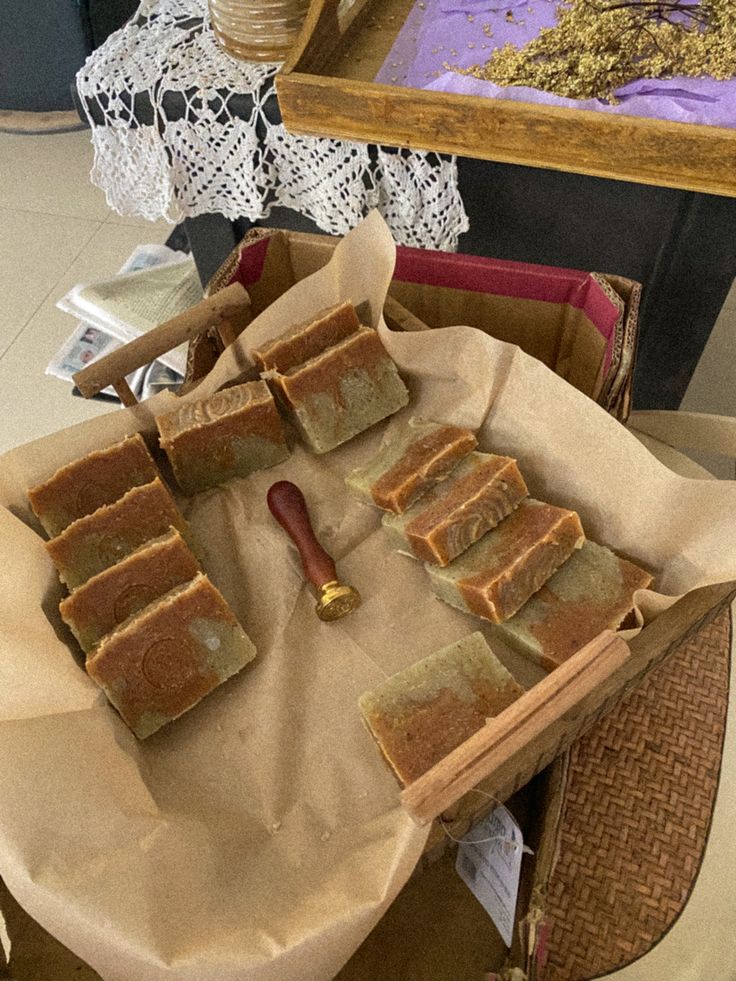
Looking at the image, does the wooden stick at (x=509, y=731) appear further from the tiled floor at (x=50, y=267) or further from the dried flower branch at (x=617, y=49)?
the tiled floor at (x=50, y=267)

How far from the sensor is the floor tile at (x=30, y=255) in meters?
2.01

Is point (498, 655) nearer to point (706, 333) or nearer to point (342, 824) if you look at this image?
point (342, 824)

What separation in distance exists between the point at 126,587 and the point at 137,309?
883mm

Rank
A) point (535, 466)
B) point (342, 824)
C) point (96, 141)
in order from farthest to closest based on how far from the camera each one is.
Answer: point (96, 141), point (535, 466), point (342, 824)

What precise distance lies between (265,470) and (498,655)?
394 mm

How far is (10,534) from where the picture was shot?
0.85m

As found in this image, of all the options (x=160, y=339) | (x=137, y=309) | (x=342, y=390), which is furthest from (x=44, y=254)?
(x=342, y=390)

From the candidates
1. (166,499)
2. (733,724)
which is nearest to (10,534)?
(166,499)

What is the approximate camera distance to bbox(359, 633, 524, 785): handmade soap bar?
75 cm

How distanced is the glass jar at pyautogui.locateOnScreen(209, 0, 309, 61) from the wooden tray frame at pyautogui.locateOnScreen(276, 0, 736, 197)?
0.08 metres

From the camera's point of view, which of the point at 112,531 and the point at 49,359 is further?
the point at 49,359

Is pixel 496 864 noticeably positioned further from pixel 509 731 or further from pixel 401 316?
pixel 401 316

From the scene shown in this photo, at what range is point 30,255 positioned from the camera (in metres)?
2.15

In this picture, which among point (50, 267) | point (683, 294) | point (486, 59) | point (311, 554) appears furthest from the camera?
point (50, 267)
